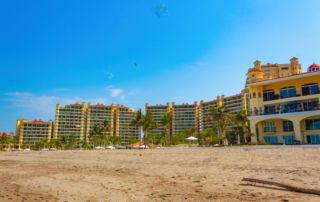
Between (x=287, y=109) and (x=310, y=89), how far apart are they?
4.63m

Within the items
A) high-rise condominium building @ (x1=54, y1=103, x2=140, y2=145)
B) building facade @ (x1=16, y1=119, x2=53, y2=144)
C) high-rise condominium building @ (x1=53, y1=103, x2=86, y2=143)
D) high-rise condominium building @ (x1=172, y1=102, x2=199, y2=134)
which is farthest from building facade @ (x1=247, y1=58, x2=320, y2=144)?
building facade @ (x1=16, y1=119, x2=53, y2=144)

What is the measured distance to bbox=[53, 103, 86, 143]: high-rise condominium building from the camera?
130m

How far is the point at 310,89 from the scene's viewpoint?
3469 centimetres

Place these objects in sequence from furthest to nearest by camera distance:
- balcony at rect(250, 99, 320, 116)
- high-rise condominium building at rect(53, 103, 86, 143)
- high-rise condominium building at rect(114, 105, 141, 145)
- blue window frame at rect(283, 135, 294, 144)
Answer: high-rise condominium building at rect(114, 105, 141, 145) < high-rise condominium building at rect(53, 103, 86, 143) < blue window frame at rect(283, 135, 294, 144) < balcony at rect(250, 99, 320, 116)

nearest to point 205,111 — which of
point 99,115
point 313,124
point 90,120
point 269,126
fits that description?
point 99,115

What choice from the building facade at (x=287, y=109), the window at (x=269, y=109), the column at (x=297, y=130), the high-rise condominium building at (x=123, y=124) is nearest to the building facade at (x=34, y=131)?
the high-rise condominium building at (x=123, y=124)

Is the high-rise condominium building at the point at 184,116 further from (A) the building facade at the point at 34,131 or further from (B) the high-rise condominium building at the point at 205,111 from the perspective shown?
(A) the building facade at the point at 34,131

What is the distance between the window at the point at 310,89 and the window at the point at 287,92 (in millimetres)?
1355

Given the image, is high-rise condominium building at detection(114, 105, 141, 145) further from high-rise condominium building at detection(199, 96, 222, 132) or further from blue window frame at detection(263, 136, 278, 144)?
blue window frame at detection(263, 136, 278, 144)

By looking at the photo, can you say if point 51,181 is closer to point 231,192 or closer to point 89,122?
point 231,192

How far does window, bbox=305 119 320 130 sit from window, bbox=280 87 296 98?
4.59 metres

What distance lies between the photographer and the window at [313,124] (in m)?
33.2

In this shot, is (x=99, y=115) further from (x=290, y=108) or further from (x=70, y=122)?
(x=290, y=108)

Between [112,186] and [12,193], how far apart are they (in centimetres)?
347
